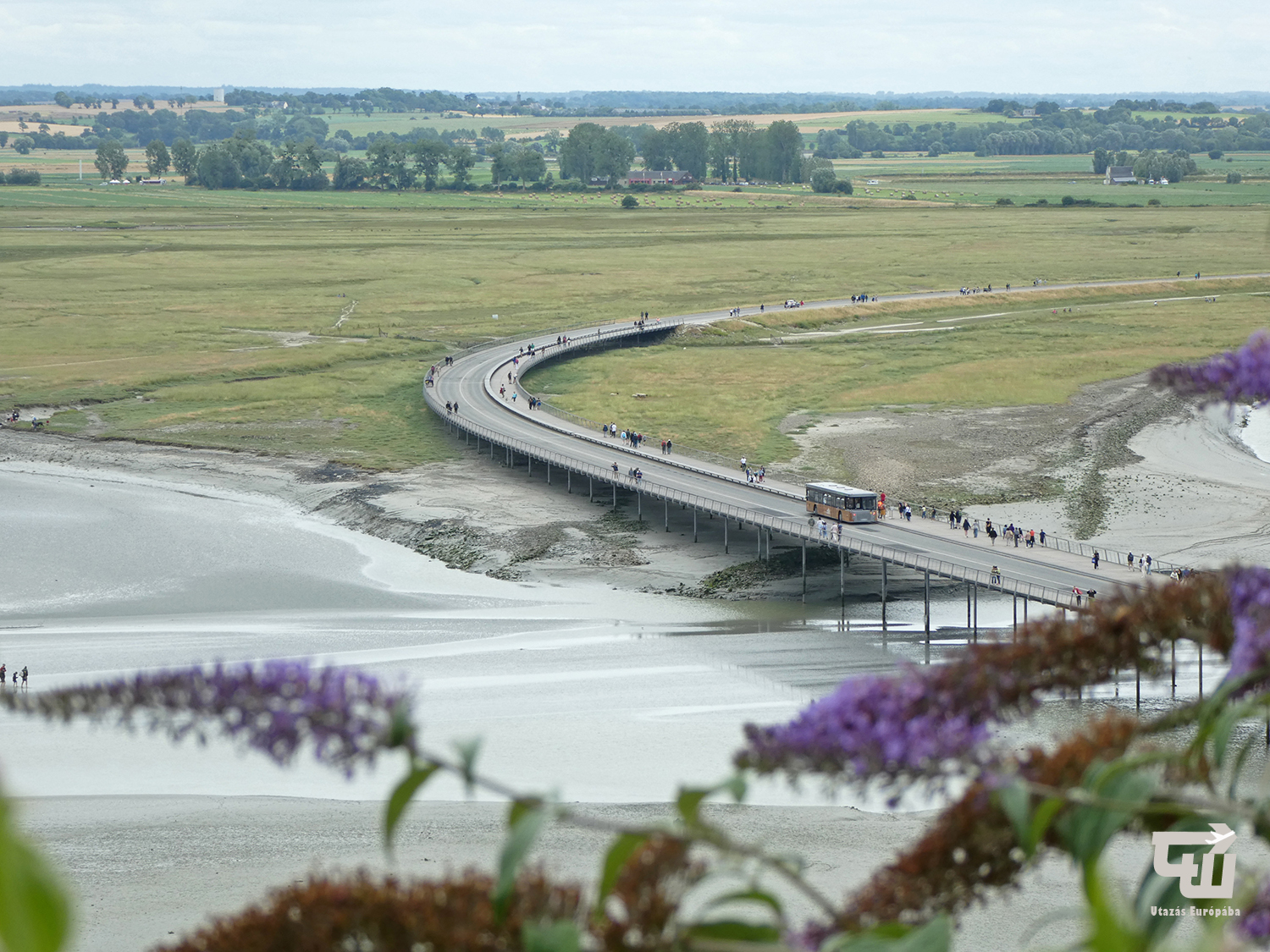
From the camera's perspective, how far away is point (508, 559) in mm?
58969

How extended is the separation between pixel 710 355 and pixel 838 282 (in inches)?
1674

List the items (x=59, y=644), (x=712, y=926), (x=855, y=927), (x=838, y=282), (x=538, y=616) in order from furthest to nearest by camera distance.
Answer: (x=838, y=282)
(x=538, y=616)
(x=59, y=644)
(x=855, y=927)
(x=712, y=926)

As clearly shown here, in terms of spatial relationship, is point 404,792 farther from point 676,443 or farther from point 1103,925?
point 676,443

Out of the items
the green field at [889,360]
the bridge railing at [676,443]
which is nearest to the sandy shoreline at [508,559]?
the bridge railing at [676,443]

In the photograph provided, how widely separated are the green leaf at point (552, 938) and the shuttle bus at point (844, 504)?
4978cm

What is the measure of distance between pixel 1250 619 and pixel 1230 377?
1872 millimetres

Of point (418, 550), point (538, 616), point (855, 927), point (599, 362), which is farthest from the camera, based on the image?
point (599, 362)

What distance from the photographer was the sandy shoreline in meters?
29.1

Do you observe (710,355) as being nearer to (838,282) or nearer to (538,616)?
(838,282)

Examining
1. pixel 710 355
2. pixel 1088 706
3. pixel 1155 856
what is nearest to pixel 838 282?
pixel 710 355

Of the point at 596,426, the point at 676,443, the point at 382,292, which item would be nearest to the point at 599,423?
the point at 596,426

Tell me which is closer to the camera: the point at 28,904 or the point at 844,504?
the point at 28,904

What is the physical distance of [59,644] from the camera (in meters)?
46.8

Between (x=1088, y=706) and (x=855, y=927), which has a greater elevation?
(x=855, y=927)
